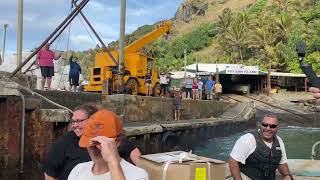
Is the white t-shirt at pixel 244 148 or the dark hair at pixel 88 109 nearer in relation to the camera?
the dark hair at pixel 88 109

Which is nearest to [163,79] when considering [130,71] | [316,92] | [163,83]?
[163,83]

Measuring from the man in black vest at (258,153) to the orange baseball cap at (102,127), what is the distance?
2.38m

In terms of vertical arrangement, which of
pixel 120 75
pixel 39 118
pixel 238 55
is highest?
pixel 238 55

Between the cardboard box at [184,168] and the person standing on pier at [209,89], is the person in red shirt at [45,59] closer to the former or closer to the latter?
the cardboard box at [184,168]

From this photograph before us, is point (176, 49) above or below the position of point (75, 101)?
above

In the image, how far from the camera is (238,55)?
174ft

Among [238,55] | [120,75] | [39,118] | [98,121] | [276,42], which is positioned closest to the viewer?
[98,121]

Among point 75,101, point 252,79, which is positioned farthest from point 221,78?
point 75,101

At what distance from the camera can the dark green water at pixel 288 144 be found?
60.4 ft

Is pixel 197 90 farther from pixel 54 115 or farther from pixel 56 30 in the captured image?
pixel 54 115

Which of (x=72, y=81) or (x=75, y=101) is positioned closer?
(x=75, y=101)

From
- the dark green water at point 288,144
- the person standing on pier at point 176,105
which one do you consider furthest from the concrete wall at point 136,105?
the dark green water at point 288,144

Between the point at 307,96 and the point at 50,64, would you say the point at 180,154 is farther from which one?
the point at 307,96

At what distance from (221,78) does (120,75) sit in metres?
26.8
